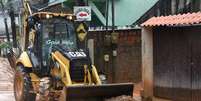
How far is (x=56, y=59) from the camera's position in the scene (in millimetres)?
14125

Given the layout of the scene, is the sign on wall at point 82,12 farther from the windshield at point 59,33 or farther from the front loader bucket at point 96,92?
the front loader bucket at point 96,92

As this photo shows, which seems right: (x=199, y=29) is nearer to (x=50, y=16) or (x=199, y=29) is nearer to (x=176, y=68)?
(x=176, y=68)

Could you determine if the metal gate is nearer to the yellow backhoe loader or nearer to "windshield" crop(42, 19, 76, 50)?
the yellow backhoe loader

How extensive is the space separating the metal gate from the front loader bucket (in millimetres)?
1553

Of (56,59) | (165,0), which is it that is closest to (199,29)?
(56,59)

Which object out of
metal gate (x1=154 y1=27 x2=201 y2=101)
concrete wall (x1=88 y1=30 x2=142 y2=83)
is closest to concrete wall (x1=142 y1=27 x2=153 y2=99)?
metal gate (x1=154 y1=27 x2=201 y2=101)

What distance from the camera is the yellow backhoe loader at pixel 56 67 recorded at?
13.5 m

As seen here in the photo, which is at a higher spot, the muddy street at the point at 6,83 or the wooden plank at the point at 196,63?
the wooden plank at the point at 196,63

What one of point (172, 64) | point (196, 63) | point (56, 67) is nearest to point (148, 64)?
point (172, 64)

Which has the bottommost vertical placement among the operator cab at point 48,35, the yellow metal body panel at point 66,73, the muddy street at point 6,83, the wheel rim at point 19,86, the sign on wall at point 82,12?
the muddy street at point 6,83

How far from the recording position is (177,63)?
14.6 meters

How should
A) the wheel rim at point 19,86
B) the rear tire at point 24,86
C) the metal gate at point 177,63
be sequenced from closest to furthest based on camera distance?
the metal gate at point 177,63 → the rear tire at point 24,86 → the wheel rim at point 19,86

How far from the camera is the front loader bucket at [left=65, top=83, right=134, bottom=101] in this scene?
13.0 m

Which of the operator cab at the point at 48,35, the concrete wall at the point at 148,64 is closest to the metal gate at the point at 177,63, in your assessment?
the concrete wall at the point at 148,64
